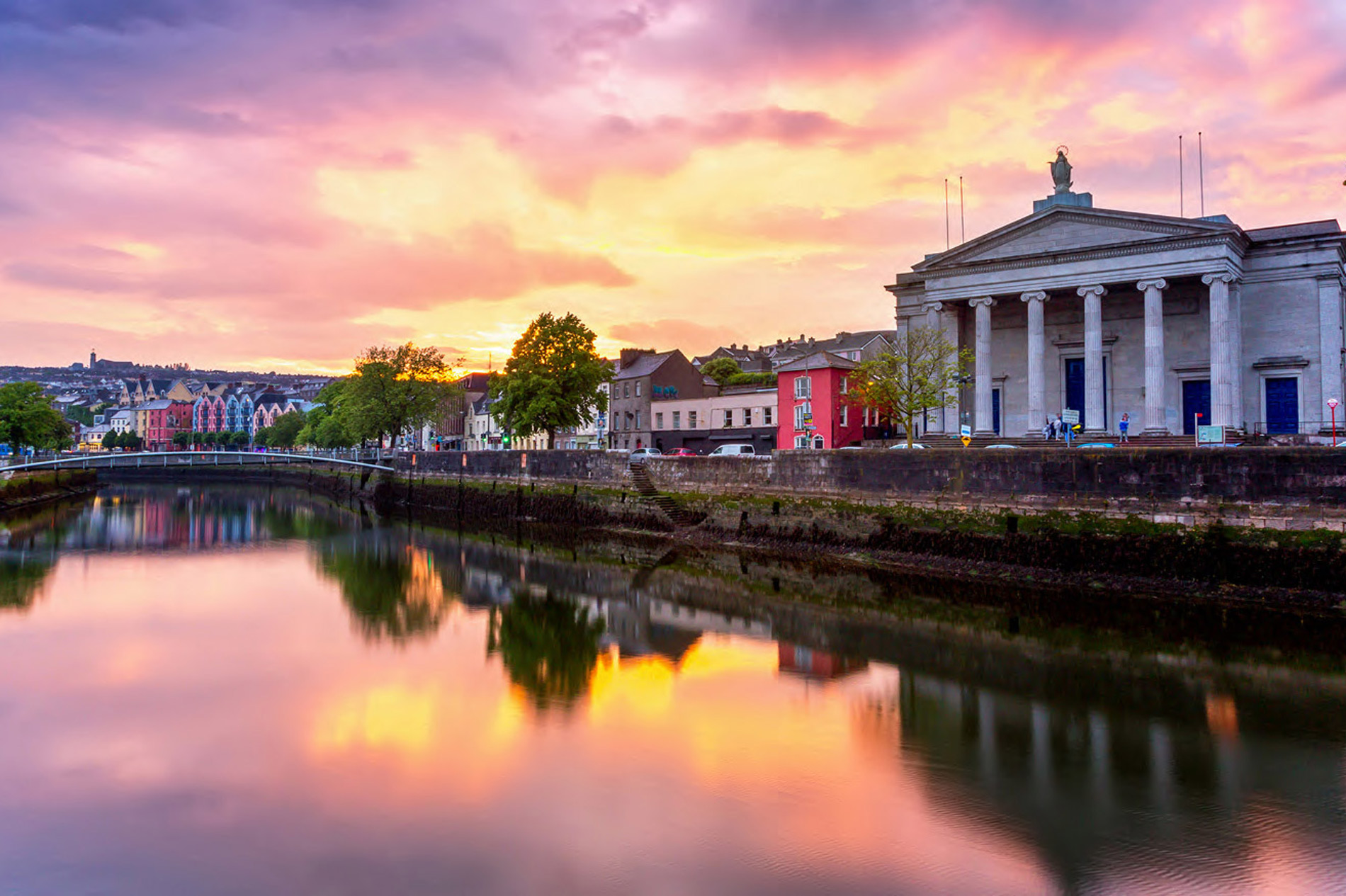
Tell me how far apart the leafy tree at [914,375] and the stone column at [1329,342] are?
12.2 meters

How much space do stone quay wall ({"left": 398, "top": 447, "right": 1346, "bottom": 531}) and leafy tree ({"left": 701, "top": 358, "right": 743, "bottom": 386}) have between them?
Answer: 35438 mm

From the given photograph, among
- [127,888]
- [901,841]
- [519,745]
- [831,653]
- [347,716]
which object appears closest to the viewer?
[127,888]

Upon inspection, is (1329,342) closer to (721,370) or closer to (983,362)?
(983,362)

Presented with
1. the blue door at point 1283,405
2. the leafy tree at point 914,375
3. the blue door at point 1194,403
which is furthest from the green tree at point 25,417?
the blue door at point 1283,405

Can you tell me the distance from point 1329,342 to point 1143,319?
20.2 ft

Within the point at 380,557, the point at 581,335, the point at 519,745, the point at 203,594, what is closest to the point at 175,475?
the point at 581,335

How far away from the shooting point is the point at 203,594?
25.9 m

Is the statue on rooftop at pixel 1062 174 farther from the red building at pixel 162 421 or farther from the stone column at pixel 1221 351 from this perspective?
the red building at pixel 162 421

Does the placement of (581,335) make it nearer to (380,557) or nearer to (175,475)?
(380,557)

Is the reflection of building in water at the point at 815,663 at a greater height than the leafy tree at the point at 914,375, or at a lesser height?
lesser

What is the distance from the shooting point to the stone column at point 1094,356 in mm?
33719

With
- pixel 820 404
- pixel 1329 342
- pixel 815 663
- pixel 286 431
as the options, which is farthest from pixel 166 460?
pixel 1329 342

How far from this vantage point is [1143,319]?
3562cm

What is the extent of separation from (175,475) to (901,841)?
102550 mm
